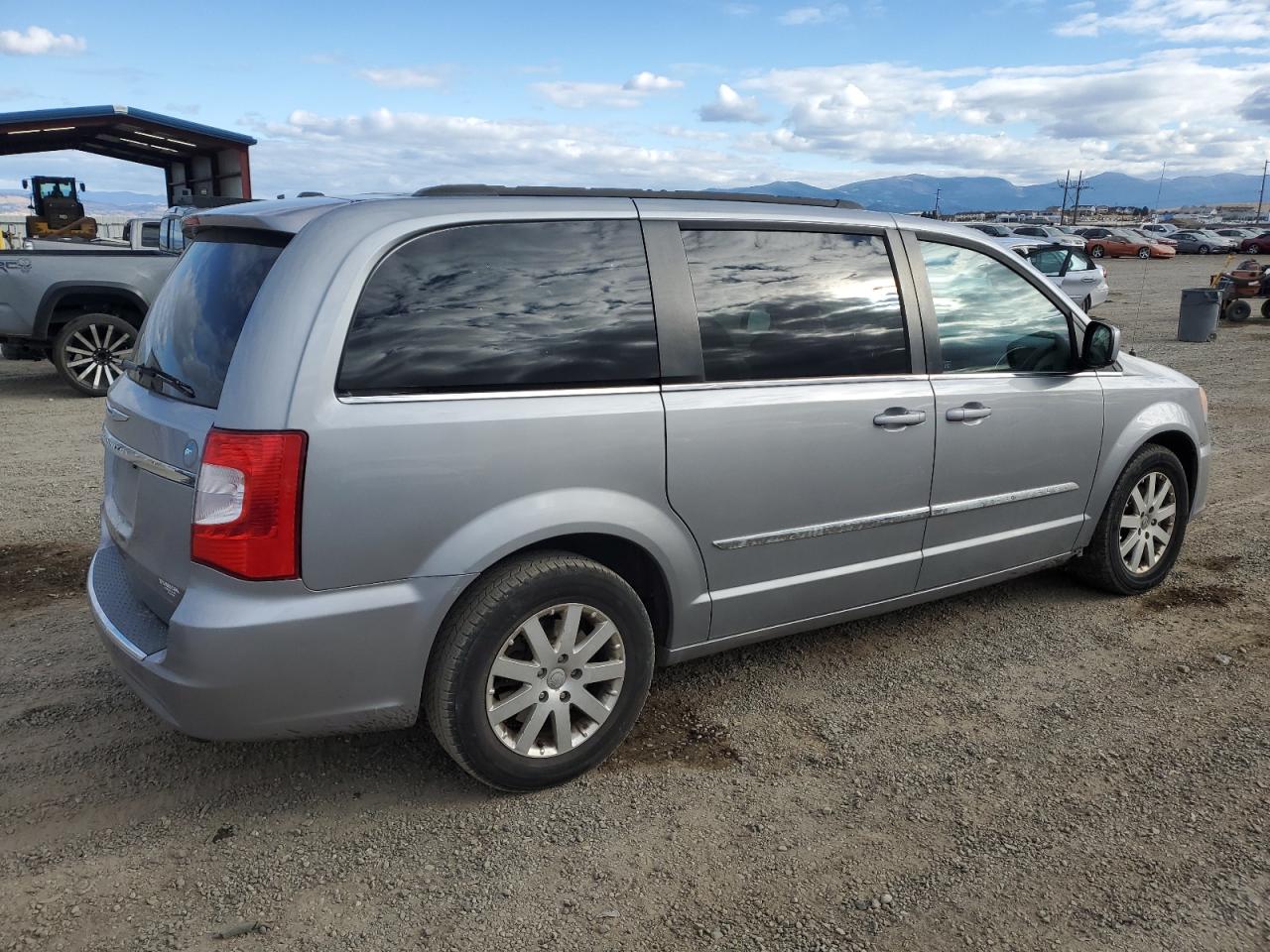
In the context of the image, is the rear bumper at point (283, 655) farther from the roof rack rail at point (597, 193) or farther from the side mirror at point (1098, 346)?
the side mirror at point (1098, 346)

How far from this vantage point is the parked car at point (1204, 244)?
167 ft

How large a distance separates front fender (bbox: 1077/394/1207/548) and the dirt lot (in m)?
0.55

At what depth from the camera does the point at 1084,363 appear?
4.36 m

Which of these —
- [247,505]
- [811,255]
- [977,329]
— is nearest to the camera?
[247,505]

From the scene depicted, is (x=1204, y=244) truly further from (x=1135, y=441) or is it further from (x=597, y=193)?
(x=597, y=193)

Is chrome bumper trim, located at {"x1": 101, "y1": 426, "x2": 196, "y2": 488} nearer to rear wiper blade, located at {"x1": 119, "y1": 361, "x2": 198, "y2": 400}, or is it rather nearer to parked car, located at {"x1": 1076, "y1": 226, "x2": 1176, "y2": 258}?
rear wiper blade, located at {"x1": 119, "y1": 361, "x2": 198, "y2": 400}

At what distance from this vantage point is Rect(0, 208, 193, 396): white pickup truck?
9805 millimetres

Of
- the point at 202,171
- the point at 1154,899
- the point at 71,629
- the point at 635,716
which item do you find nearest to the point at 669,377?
the point at 635,716

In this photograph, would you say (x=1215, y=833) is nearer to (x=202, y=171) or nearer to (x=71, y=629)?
(x=71, y=629)

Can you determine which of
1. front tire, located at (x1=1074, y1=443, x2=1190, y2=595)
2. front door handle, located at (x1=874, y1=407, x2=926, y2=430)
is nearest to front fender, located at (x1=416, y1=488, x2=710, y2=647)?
front door handle, located at (x1=874, y1=407, x2=926, y2=430)

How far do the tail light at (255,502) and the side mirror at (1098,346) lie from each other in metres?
3.38

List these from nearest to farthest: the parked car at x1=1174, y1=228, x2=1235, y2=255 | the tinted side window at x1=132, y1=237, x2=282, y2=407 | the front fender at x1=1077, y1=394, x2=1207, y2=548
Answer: the tinted side window at x1=132, y1=237, x2=282, y2=407
the front fender at x1=1077, y1=394, x2=1207, y2=548
the parked car at x1=1174, y1=228, x2=1235, y2=255

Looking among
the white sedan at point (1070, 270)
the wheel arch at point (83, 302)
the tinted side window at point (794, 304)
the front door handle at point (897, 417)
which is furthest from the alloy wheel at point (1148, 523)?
the white sedan at point (1070, 270)

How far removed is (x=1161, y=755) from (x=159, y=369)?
354 centimetres
